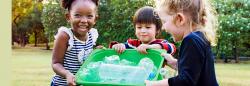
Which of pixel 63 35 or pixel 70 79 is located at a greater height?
pixel 63 35

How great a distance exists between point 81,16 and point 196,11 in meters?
0.64

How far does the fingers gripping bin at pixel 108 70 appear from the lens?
7.71ft

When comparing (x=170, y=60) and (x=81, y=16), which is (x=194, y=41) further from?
(x=81, y=16)

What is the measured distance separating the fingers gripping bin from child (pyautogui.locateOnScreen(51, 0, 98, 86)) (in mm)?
68

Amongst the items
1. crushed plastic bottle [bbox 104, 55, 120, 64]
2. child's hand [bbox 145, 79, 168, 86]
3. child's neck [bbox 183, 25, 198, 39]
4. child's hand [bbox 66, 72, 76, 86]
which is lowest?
child's hand [bbox 66, 72, 76, 86]

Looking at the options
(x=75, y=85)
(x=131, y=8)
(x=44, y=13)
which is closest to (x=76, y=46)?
(x=75, y=85)

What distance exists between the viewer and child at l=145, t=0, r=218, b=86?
2078 millimetres

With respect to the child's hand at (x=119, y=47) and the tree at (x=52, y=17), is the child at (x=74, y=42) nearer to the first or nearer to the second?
the child's hand at (x=119, y=47)

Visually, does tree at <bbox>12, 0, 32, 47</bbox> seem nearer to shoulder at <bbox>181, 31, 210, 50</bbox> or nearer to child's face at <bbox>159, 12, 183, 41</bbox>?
child's face at <bbox>159, 12, 183, 41</bbox>

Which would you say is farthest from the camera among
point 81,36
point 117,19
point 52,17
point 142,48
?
point 52,17

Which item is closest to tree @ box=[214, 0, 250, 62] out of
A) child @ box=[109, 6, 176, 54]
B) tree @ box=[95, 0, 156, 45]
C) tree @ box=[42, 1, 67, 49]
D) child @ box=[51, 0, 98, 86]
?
tree @ box=[95, 0, 156, 45]

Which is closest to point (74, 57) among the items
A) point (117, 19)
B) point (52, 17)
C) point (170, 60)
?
point (170, 60)

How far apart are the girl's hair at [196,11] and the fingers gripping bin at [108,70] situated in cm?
30

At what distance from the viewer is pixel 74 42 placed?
2.59 metres
